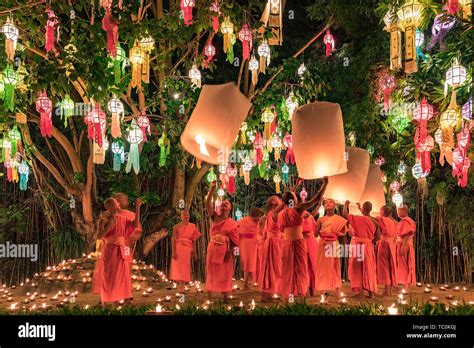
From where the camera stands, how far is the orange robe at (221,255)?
770cm

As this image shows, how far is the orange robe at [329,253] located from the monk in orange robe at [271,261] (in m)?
0.74

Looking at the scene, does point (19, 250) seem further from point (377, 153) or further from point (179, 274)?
point (377, 153)

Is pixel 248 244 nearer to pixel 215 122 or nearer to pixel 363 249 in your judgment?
pixel 363 249

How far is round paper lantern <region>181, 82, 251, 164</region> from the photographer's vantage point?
579cm

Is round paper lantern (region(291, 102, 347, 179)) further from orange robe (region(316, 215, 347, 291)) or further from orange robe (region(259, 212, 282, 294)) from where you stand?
orange robe (region(316, 215, 347, 291))

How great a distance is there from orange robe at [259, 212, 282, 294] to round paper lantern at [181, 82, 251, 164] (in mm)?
1988

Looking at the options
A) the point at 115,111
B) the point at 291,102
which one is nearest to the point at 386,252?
the point at 291,102

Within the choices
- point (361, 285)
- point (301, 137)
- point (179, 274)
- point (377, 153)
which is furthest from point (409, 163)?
point (301, 137)

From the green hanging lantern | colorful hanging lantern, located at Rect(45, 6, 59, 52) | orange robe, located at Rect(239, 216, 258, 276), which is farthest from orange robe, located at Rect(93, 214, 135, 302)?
orange robe, located at Rect(239, 216, 258, 276)

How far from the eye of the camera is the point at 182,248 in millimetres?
9398

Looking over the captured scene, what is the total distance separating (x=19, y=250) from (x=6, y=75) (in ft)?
21.1

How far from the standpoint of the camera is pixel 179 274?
30.6ft
